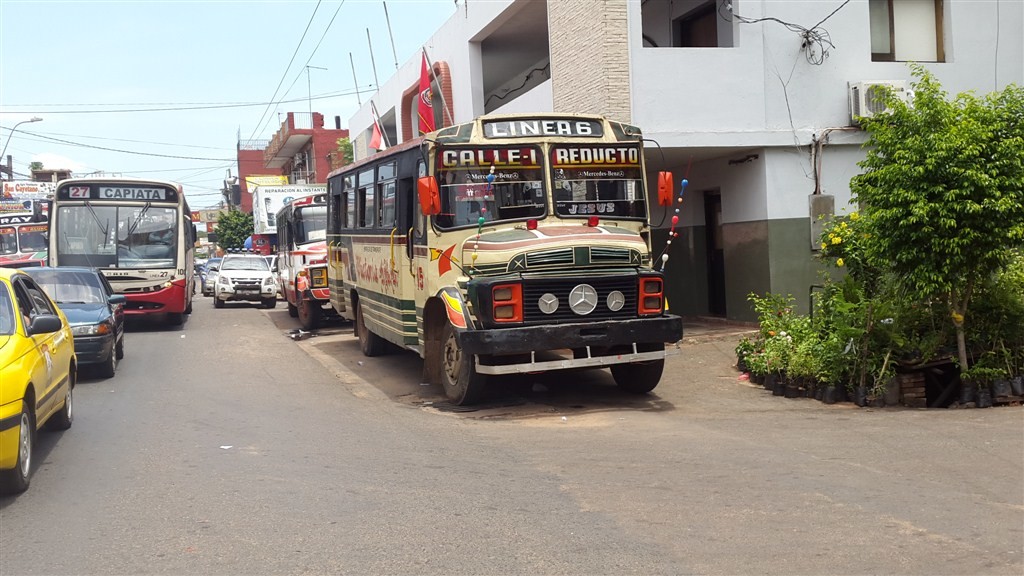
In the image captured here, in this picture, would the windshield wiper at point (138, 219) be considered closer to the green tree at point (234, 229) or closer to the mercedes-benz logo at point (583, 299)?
the mercedes-benz logo at point (583, 299)

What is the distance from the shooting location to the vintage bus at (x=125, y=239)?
2023cm

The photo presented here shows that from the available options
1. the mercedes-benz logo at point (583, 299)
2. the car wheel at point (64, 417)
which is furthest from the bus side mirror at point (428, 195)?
the car wheel at point (64, 417)

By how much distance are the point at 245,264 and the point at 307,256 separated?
9665 millimetres

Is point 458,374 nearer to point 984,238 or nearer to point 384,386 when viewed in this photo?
point 384,386

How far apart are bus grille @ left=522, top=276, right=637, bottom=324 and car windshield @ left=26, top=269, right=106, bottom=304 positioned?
7.53 meters

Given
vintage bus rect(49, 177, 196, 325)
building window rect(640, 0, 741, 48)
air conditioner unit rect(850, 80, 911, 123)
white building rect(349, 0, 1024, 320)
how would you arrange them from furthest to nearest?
vintage bus rect(49, 177, 196, 325) < building window rect(640, 0, 741, 48) < air conditioner unit rect(850, 80, 911, 123) < white building rect(349, 0, 1024, 320)

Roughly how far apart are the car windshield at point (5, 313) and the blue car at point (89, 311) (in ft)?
15.4

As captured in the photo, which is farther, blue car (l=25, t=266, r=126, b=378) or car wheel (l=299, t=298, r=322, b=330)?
car wheel (l=299, t=298, r=322, b=330)

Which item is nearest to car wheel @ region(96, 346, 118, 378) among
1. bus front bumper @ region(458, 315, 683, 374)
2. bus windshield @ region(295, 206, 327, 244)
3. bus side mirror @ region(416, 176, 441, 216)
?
bus side mirror @ region(416, 176, 441, 216)

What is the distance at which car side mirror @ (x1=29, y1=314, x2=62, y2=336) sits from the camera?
293 inches

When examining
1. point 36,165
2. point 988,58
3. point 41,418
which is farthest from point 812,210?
point 36,165

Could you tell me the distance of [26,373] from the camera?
6.74 m

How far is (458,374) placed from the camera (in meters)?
10.1

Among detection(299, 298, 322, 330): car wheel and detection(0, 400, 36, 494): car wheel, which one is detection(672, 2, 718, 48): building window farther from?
detection(0, 400, 36, 494): car wheel
